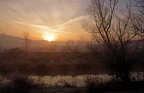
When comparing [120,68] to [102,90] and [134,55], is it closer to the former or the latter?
[134,55]

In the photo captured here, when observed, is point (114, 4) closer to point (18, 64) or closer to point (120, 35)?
point (120, 35)

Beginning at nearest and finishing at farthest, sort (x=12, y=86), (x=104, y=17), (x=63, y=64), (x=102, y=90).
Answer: (x=102, y=90), (x=12, y=86), (x=104, y=17), (x=63, y=64)

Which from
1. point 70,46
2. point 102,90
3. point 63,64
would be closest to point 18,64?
point 63,64

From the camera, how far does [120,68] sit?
914 inches

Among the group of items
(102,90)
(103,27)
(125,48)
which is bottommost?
(102,90)

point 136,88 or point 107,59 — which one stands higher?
point 107,59

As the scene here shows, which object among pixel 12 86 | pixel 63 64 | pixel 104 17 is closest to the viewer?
pixel 12 86

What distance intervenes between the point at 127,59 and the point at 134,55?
691 millimetres

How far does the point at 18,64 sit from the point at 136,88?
3195 cm

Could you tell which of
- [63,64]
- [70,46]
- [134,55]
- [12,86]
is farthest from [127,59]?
[63,64]

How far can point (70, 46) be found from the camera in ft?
80.7

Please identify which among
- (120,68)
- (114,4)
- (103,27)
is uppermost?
Result: (114,4)

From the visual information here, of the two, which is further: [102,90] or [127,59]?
[127,59]

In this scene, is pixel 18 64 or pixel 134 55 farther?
pixel 18 64
